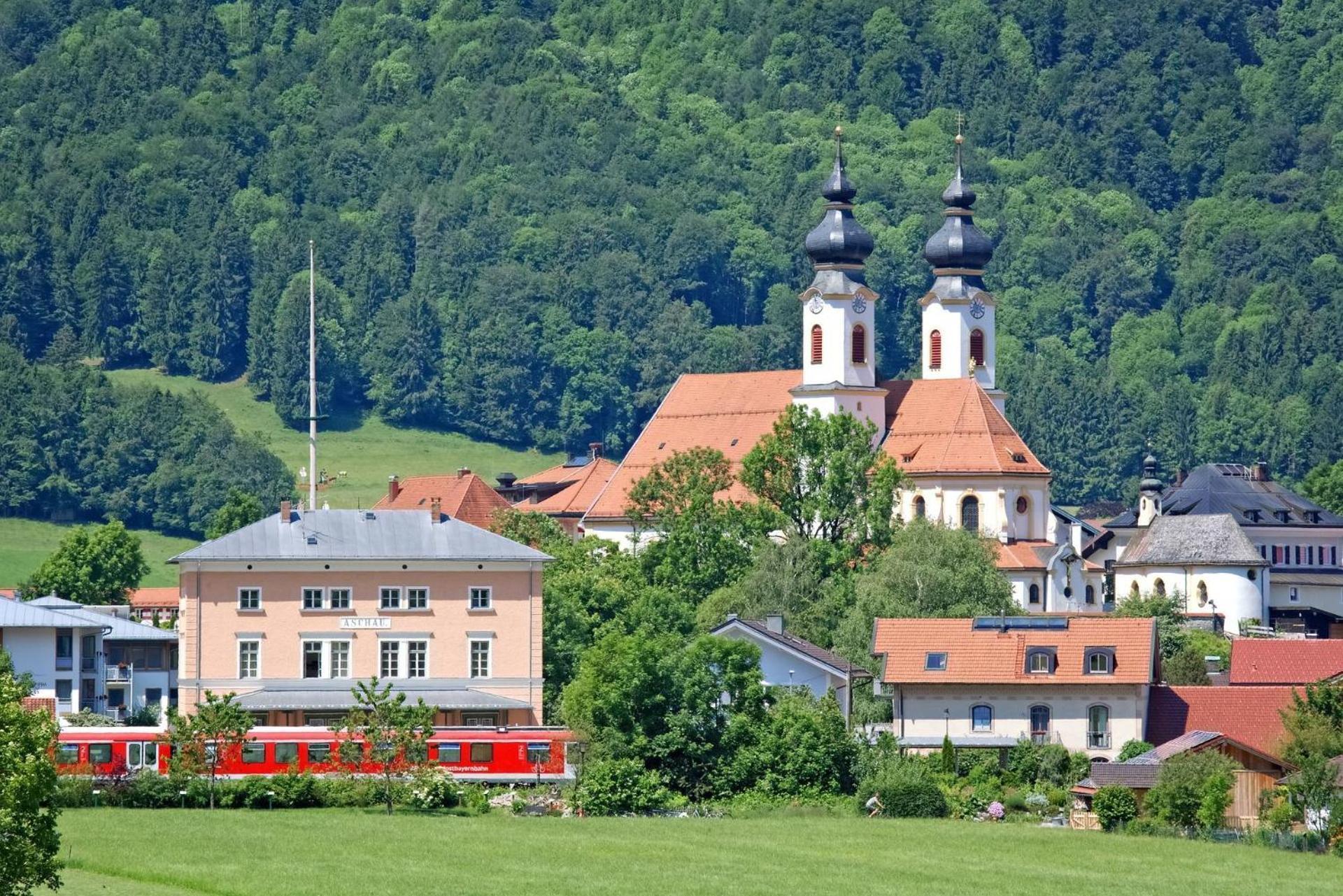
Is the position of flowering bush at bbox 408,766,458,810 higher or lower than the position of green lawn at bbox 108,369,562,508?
lower

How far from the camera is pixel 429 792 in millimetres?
64250

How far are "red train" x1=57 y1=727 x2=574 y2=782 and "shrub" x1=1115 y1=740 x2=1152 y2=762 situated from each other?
12602mm

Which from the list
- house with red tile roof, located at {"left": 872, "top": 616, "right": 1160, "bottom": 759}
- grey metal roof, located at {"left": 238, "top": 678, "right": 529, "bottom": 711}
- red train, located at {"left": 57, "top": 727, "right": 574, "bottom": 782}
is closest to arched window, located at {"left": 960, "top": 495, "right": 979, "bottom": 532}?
house with red tile roof, located at {"left": 872, "top": 616, "right": 1160, "bottom": 759}

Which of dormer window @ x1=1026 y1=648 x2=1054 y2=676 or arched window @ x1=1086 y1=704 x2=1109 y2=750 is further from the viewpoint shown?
dormer window @ x1=1026 y1=648 x2=1054 y2=676

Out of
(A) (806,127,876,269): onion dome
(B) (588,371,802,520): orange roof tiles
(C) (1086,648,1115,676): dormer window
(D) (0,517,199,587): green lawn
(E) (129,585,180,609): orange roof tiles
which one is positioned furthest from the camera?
(D) (0,517,199,587): green lawn

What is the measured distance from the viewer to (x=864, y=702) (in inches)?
3115

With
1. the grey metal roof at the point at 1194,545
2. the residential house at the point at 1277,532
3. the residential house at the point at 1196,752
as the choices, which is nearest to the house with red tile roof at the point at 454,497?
the residential house at the point at 1277,532

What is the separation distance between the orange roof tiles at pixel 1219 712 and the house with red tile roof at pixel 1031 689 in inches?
17.9

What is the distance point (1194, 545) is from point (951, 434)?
897 centimetres

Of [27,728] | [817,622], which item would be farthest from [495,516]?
[27,728]

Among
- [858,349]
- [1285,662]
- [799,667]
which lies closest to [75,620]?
[799,667]

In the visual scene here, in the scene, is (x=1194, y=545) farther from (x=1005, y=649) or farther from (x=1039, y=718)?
(x=1039, y=718)

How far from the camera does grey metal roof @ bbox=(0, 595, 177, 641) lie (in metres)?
82.4

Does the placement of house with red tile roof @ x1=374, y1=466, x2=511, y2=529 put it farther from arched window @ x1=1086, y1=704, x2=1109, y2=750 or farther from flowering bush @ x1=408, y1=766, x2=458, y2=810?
flowering bush @ x1=408, y1=766, x2=458, y2=810
